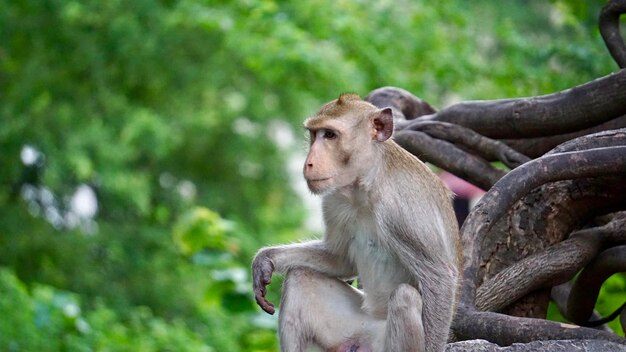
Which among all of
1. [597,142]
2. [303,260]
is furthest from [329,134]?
[597,142]

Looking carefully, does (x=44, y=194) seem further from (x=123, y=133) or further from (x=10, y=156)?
(x=123, y=133)

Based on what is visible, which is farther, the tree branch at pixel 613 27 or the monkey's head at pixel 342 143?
the tree branch at pixel 613 27

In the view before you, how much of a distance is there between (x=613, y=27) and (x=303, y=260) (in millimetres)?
1783

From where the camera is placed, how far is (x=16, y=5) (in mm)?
10250

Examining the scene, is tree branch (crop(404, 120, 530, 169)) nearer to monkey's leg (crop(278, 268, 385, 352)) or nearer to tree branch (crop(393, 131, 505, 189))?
tree branch (crop(393, 131, 505, 189))

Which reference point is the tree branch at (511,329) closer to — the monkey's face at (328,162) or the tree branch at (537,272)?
the tree branch at (537,272)

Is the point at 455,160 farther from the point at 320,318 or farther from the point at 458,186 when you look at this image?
the point at 458,186

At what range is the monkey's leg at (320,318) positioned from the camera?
3.66 meters

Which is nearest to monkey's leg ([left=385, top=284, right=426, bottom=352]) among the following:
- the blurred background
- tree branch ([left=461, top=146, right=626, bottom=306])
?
tree branch ([left=461, top=146, right=626, bottom=306])

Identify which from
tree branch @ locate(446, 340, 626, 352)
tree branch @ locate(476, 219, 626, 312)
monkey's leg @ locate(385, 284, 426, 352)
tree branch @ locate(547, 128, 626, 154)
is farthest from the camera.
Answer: tree branch @ locate(547, 128, 626, 154)

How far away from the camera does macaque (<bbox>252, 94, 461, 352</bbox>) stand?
357 cm

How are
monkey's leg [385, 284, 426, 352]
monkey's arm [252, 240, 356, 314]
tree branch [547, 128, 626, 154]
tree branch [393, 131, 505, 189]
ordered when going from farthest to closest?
tree branch [393, 131, 505, 189] < tree branch [547, 128, 626, 154] < monkey's arm [252, 240, 356, 314] < monkey's leg [385, 284, 426, 352]

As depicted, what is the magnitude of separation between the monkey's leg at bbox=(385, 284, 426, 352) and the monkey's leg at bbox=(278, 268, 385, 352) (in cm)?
24

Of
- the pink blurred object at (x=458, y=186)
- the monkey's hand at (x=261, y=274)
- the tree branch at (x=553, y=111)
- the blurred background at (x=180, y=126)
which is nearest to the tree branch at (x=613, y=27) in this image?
the tree branch at (x=553, y=111)
